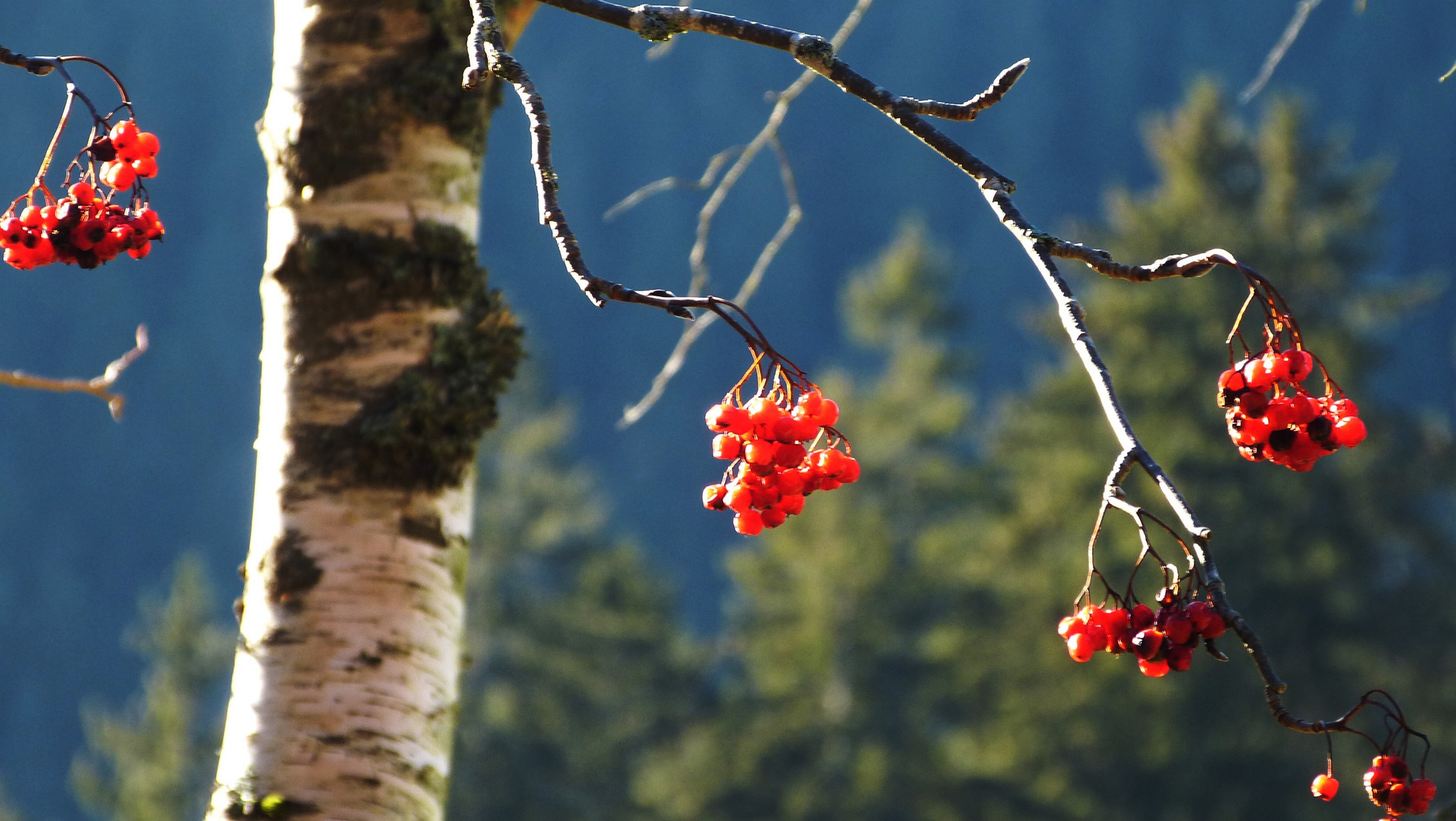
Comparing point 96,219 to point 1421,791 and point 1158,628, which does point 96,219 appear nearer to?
point 1158,628

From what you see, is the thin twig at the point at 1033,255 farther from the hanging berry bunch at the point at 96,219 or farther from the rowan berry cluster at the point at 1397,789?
the hanging berry bunch at the point at 96,219

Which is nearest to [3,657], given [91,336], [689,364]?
[91,336]

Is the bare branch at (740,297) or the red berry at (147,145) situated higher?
the bare branch at (740,297)

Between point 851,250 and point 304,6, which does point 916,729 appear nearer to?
point 304,6

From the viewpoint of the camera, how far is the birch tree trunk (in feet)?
6.52

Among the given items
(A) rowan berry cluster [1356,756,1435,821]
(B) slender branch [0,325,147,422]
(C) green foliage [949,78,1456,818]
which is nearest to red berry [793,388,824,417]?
(A) rowan berry cluster [1356,756,1435,821]

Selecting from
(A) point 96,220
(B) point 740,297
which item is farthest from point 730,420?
(B) point 740,297

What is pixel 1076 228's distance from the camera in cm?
2150

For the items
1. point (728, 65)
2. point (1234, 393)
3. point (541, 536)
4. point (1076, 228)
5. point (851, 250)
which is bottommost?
point (1234, 393)

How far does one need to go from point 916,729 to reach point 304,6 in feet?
68.9

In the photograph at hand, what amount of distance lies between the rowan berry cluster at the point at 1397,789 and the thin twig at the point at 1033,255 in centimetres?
32

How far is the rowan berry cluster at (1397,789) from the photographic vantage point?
1.42 m

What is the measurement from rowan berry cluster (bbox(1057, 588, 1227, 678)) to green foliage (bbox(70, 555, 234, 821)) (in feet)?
69.4

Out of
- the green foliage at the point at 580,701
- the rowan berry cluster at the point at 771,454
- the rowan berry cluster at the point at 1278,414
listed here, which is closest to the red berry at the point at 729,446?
the rowan berry cluster at the point at 771,454
